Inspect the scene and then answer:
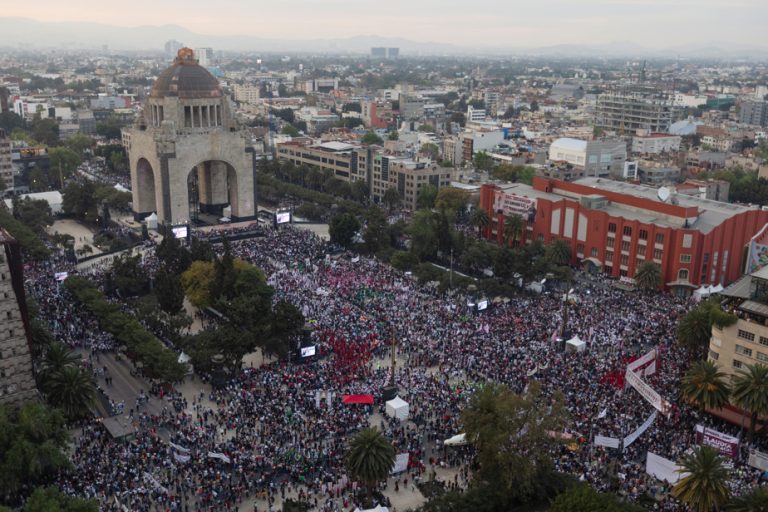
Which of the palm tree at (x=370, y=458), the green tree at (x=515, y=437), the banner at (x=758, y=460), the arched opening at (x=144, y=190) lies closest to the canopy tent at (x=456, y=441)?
A: the green tree at (x=515, y=437)

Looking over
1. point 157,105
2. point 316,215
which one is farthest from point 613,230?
point 157,105

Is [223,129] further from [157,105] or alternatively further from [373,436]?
[373,436]

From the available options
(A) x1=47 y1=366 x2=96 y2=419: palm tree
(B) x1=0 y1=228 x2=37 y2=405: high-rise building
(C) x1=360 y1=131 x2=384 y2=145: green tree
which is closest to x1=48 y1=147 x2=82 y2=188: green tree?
(C) x1=360 y1=131 x2=384 y2=145: green tree

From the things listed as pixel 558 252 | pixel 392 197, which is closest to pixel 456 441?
pixel 558 252

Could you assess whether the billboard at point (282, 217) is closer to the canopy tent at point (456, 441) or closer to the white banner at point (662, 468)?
the canopy tent at point (456, 441)

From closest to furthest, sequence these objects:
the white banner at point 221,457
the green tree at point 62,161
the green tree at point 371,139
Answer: the white banner at point 221,457 < the green tree at point 62,161 < the green tree at point 371,139

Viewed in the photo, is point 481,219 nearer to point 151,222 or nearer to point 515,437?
point 151,222
